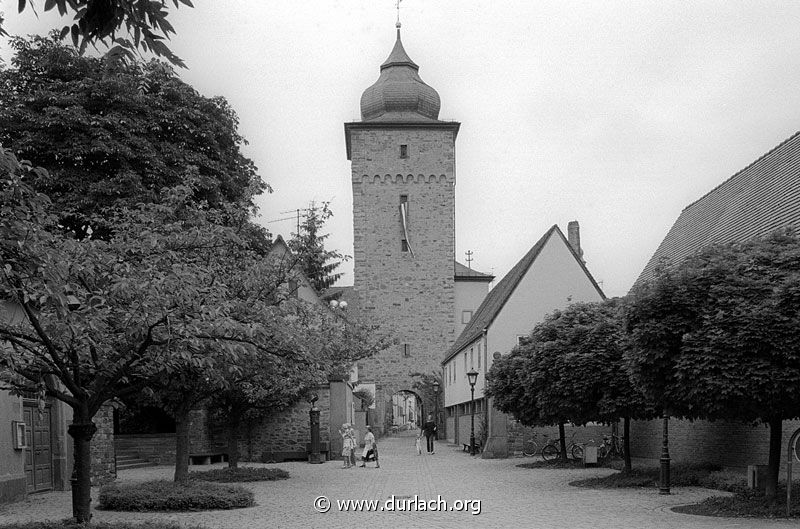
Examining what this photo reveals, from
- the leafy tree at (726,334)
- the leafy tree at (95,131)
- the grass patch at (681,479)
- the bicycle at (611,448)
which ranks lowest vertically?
the bicycle at (611,448)

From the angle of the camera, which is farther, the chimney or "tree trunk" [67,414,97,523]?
the chimney

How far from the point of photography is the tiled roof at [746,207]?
2066 cm

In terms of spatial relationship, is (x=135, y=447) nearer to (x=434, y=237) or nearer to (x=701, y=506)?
(x=701, y=506)

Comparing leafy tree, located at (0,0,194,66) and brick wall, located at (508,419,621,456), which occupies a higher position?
leafy tree, located at (0,0,194,66)

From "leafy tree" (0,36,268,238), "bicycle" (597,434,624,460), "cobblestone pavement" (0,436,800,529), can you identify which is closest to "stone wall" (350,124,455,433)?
"leafy tree" (0,36,268,238)

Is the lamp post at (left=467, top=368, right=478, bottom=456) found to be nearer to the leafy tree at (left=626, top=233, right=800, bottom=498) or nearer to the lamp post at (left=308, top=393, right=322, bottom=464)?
the lamp post at (left=308, top=393, right=322, bottom=464)

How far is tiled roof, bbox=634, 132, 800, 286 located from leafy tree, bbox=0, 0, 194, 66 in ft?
49.0

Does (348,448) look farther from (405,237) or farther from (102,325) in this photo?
(405,237)

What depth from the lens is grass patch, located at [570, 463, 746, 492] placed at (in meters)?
19.1

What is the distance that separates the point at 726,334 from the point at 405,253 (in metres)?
41.6

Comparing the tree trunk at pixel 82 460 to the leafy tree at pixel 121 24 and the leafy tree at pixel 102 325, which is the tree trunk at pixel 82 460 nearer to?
the leafy tree at pixel 102 325

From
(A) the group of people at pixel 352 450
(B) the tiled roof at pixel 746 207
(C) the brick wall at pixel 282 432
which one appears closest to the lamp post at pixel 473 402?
(C) the brick wall at pixel 282 432

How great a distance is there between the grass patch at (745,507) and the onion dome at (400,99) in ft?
143

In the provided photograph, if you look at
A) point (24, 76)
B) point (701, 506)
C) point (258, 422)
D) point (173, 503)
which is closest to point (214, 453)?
point (258, 422)
